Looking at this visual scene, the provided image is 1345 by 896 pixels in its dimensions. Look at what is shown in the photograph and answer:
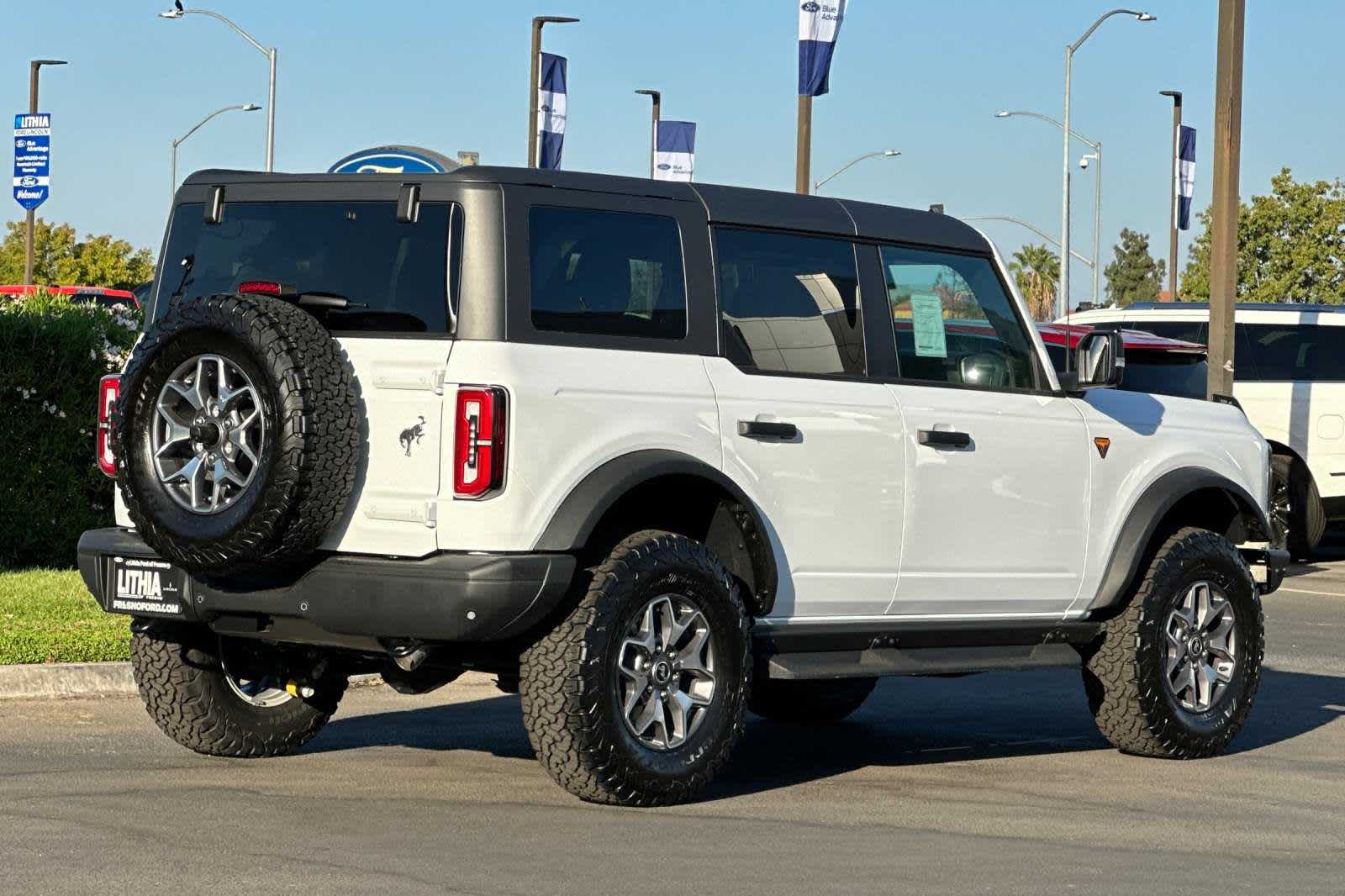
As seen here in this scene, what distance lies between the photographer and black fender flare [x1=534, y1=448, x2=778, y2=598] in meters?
6.94

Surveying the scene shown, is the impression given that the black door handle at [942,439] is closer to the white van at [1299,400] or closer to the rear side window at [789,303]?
the rear side window at [789,303]

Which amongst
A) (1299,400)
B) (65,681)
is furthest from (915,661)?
(1299,400)

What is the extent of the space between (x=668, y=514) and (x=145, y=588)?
1823 mm

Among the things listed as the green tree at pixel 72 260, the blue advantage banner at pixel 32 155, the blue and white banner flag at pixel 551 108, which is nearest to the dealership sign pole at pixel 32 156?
the blue advantage banner at pixel 32 155

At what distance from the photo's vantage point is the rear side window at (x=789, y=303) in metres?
7.78

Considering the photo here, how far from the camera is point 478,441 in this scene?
269 inches

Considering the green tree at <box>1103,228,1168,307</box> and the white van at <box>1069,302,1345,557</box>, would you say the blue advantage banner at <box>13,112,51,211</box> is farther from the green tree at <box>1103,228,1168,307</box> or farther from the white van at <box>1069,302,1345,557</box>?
the green tree at <box>1103,228,1168,307</box>

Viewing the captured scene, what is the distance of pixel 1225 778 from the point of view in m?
8.52

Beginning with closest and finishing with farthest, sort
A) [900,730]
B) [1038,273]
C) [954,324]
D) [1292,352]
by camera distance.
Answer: [954,324], [900,730], [1292,352], [1038,273]

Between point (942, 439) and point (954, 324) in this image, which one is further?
point (954, 324)

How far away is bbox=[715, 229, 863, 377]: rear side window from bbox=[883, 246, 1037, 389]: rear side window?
0.82 ft

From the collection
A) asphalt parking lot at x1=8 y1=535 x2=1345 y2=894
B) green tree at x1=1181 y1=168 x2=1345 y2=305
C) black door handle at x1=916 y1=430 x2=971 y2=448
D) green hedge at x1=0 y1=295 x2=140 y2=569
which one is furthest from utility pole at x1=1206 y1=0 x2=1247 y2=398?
green tree at x1=1181 y1=168 x2=1345 y2=305

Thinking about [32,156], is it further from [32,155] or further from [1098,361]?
[1098,361]

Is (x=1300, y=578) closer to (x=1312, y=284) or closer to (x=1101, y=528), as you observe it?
(x=1101, y=528)
